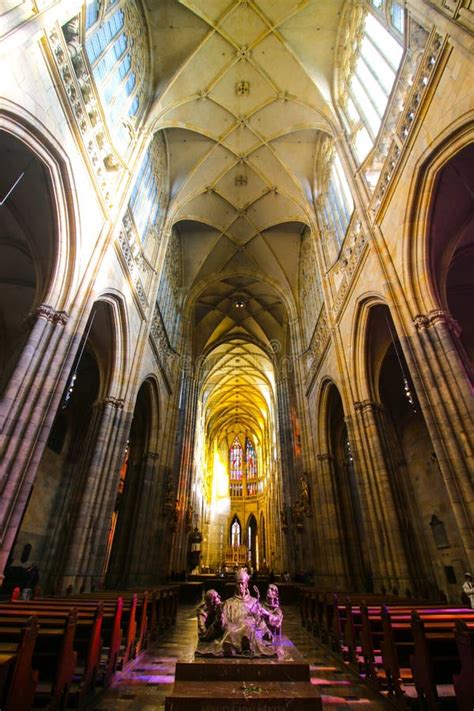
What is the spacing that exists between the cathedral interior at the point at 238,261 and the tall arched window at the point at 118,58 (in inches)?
4.1

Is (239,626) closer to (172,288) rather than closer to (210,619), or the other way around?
(210,619)

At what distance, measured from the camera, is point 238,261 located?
21312mm

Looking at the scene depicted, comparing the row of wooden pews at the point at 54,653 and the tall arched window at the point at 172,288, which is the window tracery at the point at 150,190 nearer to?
the tall arched window at the point at 172,288

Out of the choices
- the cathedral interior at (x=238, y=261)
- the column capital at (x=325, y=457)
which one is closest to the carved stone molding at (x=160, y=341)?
the cathedral interior at (x=238, y=261)

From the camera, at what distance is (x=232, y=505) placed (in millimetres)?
41344

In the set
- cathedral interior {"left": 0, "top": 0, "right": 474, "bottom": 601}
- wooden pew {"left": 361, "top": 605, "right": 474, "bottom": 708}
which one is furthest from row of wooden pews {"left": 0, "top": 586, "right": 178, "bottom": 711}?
wooden pew {"left": 361, "top": 605, "right": 474, "bottom": 708}

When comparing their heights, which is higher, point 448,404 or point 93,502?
point 448,404

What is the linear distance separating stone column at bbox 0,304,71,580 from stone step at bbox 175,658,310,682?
358 centimetres

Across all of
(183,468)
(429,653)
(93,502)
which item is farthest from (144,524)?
(429,653)

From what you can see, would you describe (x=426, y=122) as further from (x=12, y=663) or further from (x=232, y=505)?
(x=232, y=505)

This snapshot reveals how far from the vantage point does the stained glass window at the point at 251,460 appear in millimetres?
43591

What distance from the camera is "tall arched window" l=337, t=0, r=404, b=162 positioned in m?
9.27

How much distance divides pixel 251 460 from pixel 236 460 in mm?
1958

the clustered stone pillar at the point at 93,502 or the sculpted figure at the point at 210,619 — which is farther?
the clustered stone pillar at the point at 93,502
